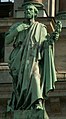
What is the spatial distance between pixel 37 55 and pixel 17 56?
366 millimetres

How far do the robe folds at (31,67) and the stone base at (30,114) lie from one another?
18 centimetres

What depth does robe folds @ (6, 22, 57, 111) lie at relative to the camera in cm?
1521

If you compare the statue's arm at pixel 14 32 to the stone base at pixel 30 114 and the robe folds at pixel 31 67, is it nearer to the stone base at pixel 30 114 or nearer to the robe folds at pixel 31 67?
the robe folds at pixel 31 67

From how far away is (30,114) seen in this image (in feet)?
49.4

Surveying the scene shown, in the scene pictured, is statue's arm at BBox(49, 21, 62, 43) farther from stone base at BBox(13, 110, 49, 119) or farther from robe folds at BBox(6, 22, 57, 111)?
stone base at BBox(13, 110, 49, 119)

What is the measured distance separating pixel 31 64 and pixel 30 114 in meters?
0.90

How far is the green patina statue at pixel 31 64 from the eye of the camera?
15.2 metres

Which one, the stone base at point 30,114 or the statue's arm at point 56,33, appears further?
the statue's arm at point 56,33

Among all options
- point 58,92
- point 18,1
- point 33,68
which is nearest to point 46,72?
point 33,68

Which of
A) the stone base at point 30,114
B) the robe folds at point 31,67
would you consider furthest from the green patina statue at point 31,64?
the stone base at point 30,114

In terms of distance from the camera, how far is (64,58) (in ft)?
84.5

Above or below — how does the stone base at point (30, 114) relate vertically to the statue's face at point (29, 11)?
below

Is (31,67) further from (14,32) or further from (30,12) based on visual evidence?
(30,12)

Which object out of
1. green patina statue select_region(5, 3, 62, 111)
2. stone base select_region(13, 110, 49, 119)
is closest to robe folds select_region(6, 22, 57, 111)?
green patina statue select_region(5, 3, 62, 111)
